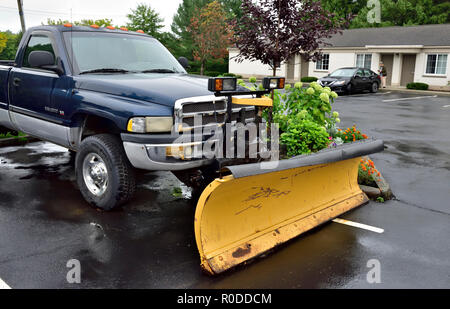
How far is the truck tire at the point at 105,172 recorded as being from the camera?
4.91 m

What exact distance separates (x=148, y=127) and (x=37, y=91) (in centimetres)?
242

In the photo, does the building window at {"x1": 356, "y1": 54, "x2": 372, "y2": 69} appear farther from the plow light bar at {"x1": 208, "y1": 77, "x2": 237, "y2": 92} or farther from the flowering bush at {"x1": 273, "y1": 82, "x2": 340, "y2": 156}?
the plow light bar at {"x1": 208, "y1": 77, "x2": 237, "y2": 92}

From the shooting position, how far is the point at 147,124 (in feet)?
15.1

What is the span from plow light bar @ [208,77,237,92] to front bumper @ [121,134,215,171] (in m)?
0.81

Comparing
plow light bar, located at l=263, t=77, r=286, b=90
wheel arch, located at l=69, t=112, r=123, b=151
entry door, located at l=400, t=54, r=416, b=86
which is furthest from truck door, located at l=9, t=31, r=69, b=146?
entry door, located at l=400, t=54, r=416, b=86

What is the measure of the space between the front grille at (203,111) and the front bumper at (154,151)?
19 centimetres

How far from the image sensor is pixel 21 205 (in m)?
5.45

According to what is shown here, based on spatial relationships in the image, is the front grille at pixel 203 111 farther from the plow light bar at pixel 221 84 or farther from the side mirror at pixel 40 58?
the side mirror at pixel 40 58

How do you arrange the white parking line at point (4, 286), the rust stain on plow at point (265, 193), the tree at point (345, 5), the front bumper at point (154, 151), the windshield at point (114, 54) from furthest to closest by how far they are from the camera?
the tree at point (345, 5)
the windshield at point (114, 54)
the front bumper at point (154, 151)
the rust stain on plow at point (265, 193)
the white parking line at point (4, 286)

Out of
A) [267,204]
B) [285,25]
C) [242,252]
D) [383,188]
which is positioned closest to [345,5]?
[285,25]

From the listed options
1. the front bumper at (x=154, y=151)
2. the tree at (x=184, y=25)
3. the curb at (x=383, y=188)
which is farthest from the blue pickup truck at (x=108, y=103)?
the tree at (x=184, y=25)

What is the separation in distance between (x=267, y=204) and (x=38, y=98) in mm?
3753

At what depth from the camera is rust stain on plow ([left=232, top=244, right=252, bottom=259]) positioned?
3949 millimetres
